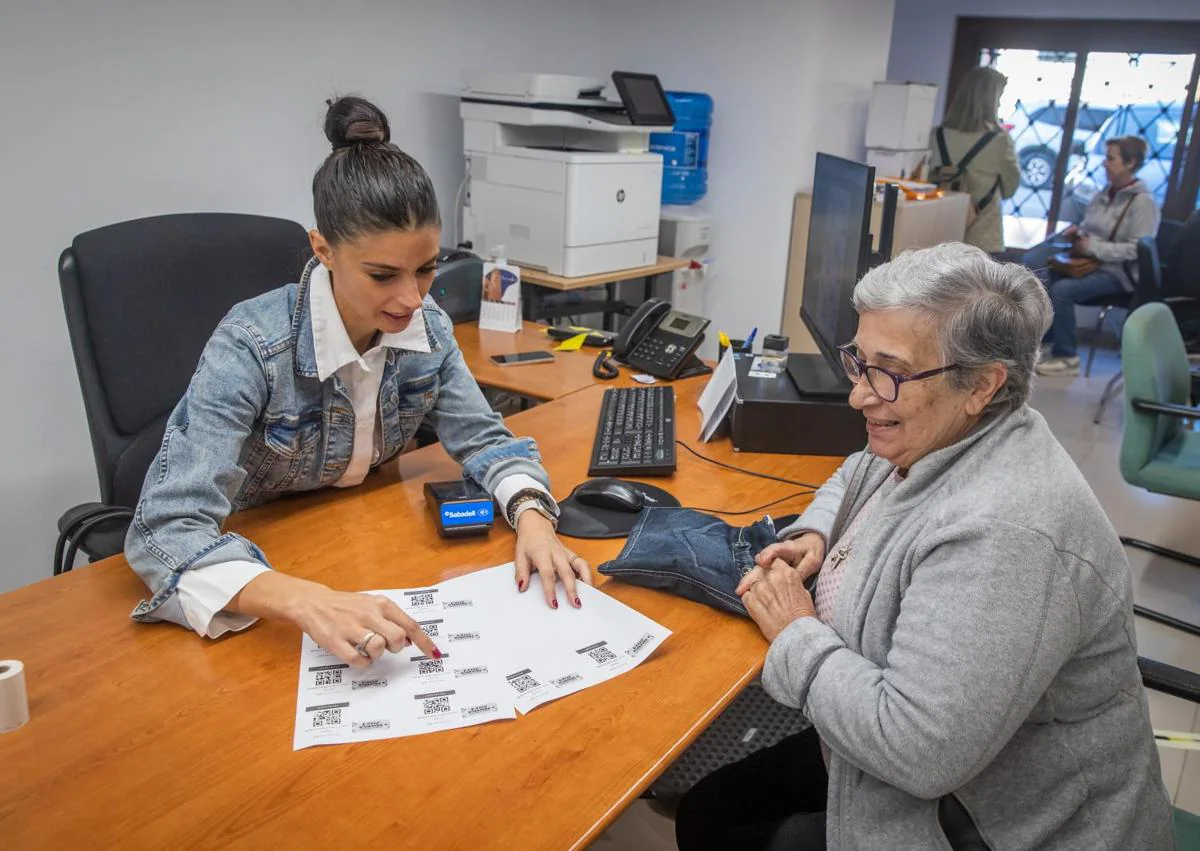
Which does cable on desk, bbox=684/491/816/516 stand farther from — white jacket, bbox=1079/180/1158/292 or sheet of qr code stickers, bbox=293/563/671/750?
white jacket, bbox=1079/180/1158/292

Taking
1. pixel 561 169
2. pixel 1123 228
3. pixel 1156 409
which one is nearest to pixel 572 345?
pixel 561 169

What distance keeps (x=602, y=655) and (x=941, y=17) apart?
6.50m

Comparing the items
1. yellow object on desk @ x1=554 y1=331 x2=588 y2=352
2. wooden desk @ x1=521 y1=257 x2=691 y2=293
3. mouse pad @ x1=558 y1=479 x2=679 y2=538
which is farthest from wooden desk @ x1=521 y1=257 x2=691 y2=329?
mouse pad @ x1=558 y1=479 x2=679 y2=538

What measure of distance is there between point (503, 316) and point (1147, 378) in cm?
189

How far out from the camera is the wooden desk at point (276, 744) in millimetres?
877

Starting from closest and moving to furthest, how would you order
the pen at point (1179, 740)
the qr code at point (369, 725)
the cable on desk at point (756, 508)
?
the qr code at point (369, 725)
the pen at point (1179, 740)
the cable on desk at point (756, 508)

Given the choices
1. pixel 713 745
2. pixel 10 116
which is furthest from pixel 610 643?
pixel 10 116

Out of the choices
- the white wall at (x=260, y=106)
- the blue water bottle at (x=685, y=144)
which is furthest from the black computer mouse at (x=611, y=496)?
the blue water bottle at (x=685, y=144)

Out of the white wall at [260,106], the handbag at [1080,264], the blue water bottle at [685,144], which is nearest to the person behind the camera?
the white wall at [260,106]

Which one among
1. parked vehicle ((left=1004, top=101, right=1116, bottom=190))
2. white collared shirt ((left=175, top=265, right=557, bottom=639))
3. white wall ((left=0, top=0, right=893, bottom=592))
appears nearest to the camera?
white collared shirt ((left=175, top=265, right=557, bottom=639))

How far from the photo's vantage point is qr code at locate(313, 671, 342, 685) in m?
1.08

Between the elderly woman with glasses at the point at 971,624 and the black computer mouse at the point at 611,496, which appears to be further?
the black computer mouse at the point at 611,496

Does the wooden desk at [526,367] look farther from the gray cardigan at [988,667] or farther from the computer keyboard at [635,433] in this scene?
the gray cardigan at [988,667]

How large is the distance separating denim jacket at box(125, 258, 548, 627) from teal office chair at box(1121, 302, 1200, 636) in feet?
6.51
